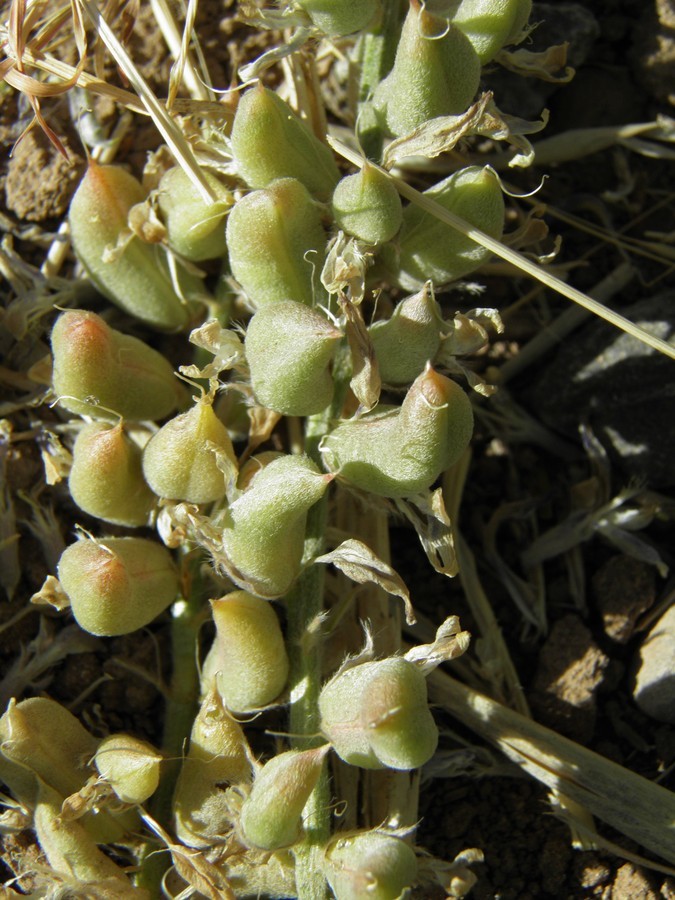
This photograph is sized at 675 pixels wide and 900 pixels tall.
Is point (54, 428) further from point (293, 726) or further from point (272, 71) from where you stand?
point (272, 71)

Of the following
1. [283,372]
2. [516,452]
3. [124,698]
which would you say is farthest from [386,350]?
[124,698]

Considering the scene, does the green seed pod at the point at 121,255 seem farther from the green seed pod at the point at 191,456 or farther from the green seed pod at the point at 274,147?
the green seed pod at the point at 191,456

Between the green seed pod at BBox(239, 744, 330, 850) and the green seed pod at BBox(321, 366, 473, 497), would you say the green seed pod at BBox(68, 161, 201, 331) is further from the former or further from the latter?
the green seed pod at BBox(239, 744, 330, 850)

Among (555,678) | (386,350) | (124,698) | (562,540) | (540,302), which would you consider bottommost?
(555,678)

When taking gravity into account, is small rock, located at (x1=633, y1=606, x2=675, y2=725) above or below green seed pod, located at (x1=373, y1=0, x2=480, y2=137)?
below

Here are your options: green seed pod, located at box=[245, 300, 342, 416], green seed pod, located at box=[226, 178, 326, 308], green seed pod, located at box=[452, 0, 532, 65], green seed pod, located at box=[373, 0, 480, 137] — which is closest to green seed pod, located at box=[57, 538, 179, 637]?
green seed pod, located at box=[245, 300, 342, 416]
